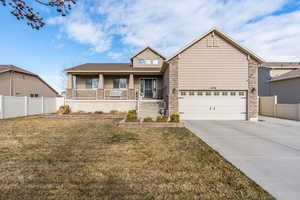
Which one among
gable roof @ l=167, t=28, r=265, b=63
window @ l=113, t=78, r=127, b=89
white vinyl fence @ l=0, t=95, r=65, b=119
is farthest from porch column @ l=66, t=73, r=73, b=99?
gable roof @ l=167, t=28, r=265, b=63

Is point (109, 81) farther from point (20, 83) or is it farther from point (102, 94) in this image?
point (20, 83)

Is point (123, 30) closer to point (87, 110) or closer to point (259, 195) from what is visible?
point (87, 110)

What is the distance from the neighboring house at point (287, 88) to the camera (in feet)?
44.4

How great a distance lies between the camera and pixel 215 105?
35.2ft

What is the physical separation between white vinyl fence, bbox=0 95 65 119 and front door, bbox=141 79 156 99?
1000 centimetres

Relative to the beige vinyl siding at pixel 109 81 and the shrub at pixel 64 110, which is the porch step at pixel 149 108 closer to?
the beige vinyl siding at pixel 109 81

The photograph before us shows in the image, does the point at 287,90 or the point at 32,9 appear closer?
the point at 32,9

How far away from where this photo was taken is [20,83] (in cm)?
1805

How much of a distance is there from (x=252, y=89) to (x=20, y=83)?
80.0ft

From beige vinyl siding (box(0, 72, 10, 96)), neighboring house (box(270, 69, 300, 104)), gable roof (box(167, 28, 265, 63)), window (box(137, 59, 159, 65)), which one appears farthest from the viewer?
window (box(137, 59, 159, 65))

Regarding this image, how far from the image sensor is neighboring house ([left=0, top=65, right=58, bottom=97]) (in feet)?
53.4

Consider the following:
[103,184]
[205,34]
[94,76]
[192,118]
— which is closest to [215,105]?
[192,118]

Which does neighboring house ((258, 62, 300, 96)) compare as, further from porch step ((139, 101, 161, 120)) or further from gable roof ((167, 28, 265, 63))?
porch step ((139, 101, 161, 120))

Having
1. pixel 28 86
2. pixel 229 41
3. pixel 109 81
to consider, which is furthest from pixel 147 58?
pixel 28 86
